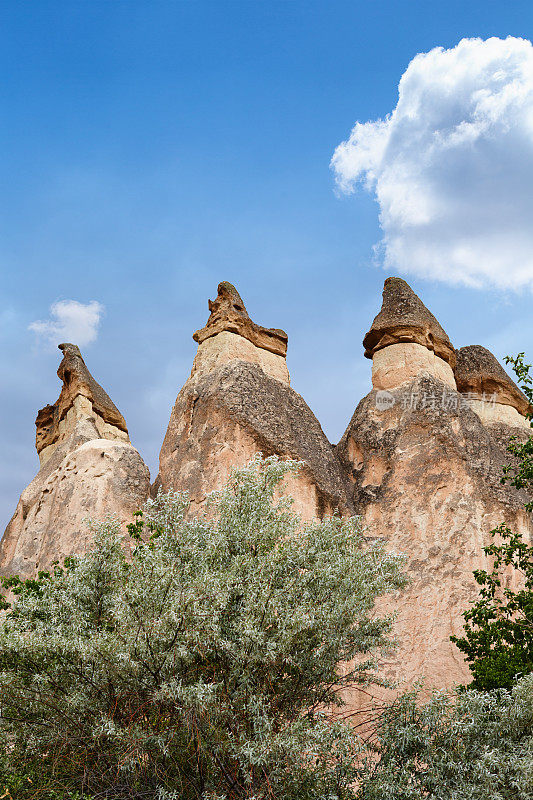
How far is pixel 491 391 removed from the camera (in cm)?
2352

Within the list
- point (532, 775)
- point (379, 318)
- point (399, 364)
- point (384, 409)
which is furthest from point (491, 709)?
point (379, 318)

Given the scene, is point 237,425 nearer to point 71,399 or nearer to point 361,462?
point 361,462

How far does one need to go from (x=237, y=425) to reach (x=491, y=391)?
9531 millimetres

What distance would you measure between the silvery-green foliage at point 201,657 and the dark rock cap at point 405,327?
11591 mm

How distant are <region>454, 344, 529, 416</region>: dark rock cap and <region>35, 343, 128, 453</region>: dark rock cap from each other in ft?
35.0

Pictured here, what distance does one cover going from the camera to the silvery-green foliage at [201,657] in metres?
8.99

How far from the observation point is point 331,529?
11.2m

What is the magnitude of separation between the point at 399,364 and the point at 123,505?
27.9 ft

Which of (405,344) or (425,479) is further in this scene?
(405,344)

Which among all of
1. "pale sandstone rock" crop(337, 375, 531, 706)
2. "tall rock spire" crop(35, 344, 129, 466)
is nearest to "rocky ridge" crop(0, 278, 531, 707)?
"pale sandstone rock" crop(337, 375, 531, 706)

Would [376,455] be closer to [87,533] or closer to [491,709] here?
[87,533]

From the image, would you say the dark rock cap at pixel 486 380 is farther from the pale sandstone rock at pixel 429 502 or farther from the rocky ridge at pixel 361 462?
the pale sandstone rock at pixel 429 502

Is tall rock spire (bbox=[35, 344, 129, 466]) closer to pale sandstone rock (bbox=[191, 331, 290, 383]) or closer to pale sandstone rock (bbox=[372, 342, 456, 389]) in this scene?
pale sandstone rock (bbox=[191, 331, 290, 383])

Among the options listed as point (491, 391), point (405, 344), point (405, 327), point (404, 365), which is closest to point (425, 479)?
point (404, 365)
